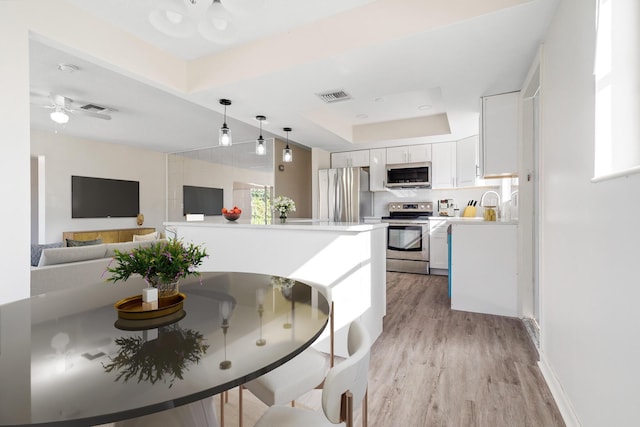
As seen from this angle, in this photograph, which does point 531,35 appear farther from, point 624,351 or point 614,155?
point 624,351

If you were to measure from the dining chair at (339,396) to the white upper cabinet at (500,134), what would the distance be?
115 inches

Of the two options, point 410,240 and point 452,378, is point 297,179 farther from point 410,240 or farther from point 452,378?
point 452,378

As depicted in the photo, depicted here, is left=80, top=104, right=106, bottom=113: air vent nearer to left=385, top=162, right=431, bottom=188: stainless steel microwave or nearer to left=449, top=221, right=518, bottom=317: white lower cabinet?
left=385, top=162, right=431, bottom=188: stainless steel microwave

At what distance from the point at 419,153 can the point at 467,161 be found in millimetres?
799

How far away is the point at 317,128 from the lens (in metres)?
4.39

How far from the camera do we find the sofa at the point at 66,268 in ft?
9.02

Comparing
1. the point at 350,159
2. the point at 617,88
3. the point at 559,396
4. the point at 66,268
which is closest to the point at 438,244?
the point at 350,159

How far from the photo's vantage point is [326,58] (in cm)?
241

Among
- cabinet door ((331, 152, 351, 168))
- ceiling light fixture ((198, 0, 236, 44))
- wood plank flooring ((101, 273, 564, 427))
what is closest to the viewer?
ceiling light fixture ((198, 0, 236, 44))

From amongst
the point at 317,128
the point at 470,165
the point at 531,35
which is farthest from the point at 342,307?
the point at 470,165

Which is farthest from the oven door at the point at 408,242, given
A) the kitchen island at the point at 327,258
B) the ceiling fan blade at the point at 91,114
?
the ceiling fan blade at the point at 91,114

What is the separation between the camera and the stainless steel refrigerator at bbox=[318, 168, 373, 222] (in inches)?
217

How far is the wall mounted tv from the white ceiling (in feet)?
6.07

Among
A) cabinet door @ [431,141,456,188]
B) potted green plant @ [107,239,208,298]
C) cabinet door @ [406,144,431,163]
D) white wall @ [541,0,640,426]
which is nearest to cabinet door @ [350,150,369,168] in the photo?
cabinet door @ [406,144,431,163]
